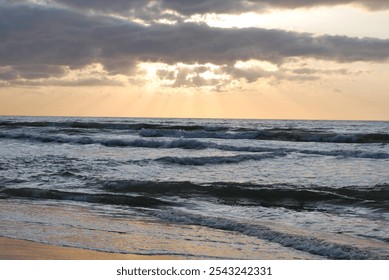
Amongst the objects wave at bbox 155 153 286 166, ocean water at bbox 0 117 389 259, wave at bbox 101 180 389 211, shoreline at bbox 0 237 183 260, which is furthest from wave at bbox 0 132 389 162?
shoreline at bbox 0 237 183 260

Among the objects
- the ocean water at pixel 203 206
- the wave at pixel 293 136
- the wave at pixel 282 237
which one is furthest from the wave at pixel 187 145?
the wave at pixel 282 237

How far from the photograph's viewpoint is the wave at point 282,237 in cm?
700

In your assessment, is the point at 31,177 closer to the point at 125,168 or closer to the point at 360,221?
the point at 125,168

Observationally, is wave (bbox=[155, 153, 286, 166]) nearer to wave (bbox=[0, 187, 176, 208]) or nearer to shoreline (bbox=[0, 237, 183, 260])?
wave (bbox=[0, 187, 176, 208])

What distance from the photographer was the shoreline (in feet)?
22.3

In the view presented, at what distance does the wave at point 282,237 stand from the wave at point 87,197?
4.39 feet

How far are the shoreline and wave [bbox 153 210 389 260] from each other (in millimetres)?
1917

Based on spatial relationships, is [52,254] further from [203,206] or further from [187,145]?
[187,145]

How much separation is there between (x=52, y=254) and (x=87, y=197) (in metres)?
5.05
